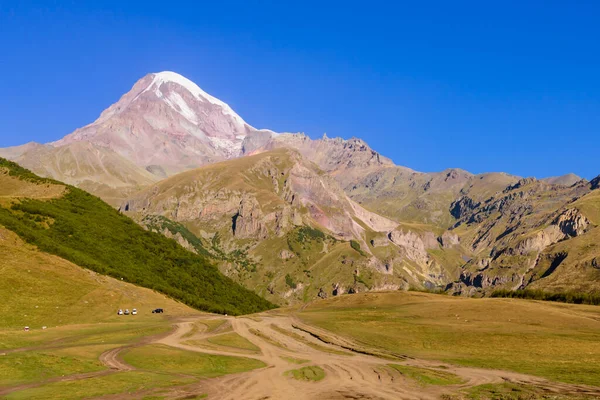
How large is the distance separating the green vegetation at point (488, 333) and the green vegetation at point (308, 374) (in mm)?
19098

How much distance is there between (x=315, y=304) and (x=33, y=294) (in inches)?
3216

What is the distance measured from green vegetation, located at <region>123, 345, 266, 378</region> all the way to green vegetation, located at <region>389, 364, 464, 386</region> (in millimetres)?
16544

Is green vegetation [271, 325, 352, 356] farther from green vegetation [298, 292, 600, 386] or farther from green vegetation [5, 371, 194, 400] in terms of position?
green vegetation [5, 371, 194, 400]

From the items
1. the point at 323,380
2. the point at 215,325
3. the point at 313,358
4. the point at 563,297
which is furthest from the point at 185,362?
the point at 563,297

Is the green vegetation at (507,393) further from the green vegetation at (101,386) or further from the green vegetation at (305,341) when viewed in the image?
the green vegetation at (101,386)

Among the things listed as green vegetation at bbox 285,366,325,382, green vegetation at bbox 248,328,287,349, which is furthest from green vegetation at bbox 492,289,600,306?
green vegetation at bbox 285,366,325,382

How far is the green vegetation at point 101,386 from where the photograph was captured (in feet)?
126

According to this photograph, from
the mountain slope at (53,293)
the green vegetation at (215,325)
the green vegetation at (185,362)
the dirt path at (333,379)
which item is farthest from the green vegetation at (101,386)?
the mountain slope at (53,293)

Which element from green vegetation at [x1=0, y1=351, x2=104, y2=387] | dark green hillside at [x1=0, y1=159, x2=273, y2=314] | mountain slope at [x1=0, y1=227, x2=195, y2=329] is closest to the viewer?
green vegetation at [x1=0, y1=351, x2=104, y2=387]

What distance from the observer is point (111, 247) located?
154m

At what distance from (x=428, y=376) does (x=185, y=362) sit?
88.4 feet

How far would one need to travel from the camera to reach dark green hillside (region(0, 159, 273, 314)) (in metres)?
128

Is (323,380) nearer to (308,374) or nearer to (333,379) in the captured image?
(333,379)

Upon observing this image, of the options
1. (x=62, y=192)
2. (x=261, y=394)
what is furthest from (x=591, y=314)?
(x=62, y=192)
